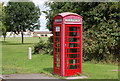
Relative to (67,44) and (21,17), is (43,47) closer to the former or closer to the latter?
(67,44)

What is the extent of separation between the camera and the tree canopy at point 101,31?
14.6m

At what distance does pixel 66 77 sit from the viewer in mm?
9633

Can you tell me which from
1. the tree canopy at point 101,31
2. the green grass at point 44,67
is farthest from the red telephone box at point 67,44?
the tree canopy at point 101,31

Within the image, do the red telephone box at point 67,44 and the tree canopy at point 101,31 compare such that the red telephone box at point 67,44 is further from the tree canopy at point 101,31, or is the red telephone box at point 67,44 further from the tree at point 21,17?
the tree at point 21,17

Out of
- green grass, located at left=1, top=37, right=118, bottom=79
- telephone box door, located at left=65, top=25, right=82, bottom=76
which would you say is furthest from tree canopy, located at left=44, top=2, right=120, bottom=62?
telephone box door, located at left=65, top=25, right=82, bottom=76

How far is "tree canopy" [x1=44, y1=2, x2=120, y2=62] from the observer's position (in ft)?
47.9

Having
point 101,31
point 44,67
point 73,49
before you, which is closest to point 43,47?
point 101,31

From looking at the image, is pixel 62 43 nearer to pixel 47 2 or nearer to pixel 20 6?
pixel 47 2

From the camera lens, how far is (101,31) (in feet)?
49.2

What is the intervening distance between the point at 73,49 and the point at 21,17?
135 feet

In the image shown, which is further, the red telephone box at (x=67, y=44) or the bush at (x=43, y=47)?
the bush at (x=43, y=47)

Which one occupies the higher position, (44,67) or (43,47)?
(43,47)

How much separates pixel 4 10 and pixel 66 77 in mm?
45487

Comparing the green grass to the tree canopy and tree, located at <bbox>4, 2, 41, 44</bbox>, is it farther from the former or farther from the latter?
tree, located at <bbox>4, 2, 41, 44</bbox>
